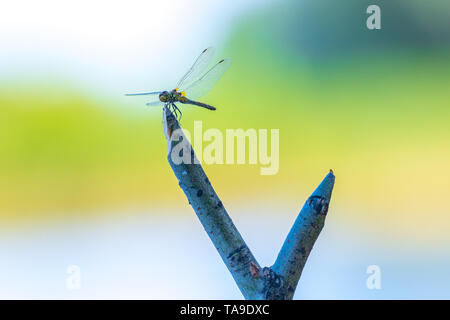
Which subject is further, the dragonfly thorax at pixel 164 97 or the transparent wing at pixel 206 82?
the transparent wing at pixel 206 82

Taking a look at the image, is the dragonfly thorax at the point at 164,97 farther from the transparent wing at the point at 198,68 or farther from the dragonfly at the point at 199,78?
the transparent wing at the point at 198,68

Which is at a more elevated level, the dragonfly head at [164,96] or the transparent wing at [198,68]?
the transparent wing at [198,68]

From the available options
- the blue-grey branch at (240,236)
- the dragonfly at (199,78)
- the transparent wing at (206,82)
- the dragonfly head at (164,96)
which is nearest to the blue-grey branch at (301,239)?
the blue-grey branch at (240,236)

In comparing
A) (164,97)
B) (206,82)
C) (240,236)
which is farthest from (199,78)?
(240,236)

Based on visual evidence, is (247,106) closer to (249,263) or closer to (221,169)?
(221,169)

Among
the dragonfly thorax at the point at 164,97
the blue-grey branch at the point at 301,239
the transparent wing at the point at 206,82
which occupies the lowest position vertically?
the blue-grey branch at the point at 301,239

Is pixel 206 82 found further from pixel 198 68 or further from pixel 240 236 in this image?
pixel 240 236

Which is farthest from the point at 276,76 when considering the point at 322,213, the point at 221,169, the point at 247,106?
the point at 322,213
